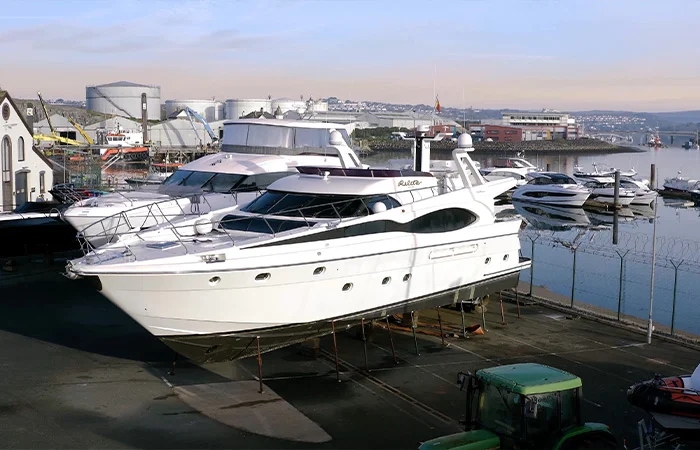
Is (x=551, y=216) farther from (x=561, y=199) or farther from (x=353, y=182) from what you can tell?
(x=353, y=182)

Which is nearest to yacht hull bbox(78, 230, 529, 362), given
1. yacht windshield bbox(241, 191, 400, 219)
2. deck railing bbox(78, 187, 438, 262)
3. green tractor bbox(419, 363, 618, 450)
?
deck railing bbox(78, 187, 438, 262)

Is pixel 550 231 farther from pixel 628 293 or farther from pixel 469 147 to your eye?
pixel 469 147

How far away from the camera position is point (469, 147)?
1895cm

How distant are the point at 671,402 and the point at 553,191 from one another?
1822 inches

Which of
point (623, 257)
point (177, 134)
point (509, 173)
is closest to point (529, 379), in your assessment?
point (623, 257)

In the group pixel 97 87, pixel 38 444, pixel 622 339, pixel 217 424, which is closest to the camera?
pixel 38 444

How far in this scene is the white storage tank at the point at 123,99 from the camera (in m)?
114

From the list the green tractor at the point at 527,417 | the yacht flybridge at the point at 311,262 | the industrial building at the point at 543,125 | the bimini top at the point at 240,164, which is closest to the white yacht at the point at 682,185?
the bimini top at the point at 240,164

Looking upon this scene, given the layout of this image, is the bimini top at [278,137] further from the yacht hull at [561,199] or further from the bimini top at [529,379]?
the yacht hull at [561,199]

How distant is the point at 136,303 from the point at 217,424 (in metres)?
2.61

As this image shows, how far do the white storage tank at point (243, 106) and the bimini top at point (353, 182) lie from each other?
92.9m

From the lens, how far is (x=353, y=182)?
15883mm

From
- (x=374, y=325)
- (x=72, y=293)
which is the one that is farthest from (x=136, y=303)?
(x=72, y=293)

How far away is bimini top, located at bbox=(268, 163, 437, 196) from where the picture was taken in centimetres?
1568
